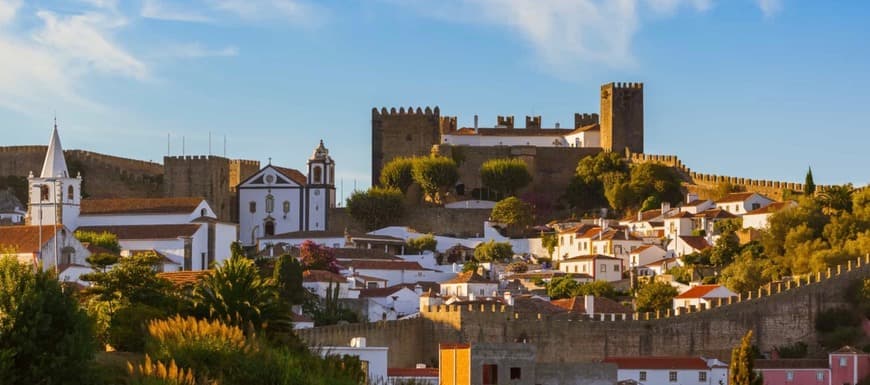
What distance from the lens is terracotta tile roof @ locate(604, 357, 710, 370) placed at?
178 feet

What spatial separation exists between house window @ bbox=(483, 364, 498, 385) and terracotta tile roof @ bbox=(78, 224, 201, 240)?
907 inches

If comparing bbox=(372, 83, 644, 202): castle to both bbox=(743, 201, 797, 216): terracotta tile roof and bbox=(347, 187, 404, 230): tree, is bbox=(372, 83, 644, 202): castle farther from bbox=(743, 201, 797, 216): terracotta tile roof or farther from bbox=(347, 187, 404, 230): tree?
bbox=(743, 201, 797, 216): terracotta tile roof

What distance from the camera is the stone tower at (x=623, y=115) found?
86.0 meters

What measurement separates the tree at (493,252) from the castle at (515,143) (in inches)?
346

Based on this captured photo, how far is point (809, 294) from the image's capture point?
2363 inches

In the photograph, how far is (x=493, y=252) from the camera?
7481 centimetres

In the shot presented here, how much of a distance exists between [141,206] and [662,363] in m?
23.5

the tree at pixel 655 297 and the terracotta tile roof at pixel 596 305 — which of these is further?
the tree at pixel 655 297

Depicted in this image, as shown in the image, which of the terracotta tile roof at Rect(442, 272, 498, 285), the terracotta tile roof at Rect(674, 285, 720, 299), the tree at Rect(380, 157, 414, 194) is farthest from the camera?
the tree at Rect(380, 157, 414, 194)

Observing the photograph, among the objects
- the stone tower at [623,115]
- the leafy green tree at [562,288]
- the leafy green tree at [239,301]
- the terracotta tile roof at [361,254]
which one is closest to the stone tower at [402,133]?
the stone tower at [623,115]

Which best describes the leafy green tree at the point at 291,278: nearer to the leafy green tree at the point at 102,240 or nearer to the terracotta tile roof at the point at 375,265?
the leafy green tree at the point at 102,240

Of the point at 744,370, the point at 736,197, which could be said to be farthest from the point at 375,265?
the point at 744,370

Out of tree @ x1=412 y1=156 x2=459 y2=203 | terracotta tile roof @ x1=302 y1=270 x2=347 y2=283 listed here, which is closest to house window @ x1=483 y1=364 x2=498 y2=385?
terracotta tile roof @ x1=302 y1=270 x2=347 y2=283

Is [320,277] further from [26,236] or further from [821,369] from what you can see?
[821,369]
